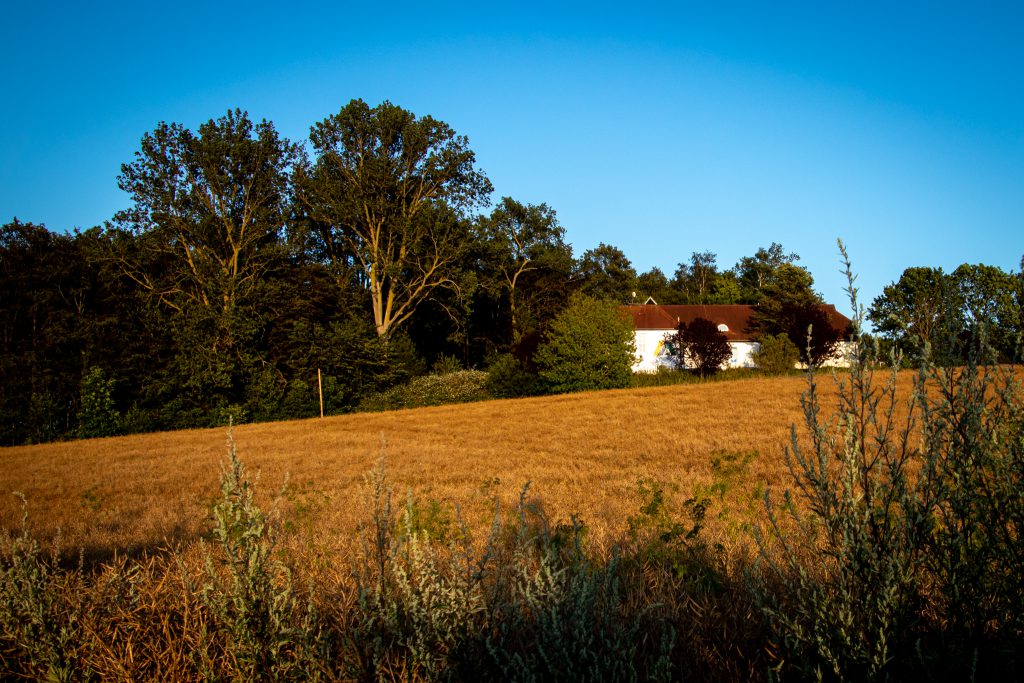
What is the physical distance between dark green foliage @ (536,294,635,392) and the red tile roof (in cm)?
2050

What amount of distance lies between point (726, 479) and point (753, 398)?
41.5 ft

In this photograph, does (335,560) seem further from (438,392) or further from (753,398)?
(438,392)

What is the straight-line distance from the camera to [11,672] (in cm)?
277

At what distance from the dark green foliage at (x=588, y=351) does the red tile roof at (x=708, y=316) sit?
2050 centimetres

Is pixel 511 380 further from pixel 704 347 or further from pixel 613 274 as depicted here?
pixel 613 274

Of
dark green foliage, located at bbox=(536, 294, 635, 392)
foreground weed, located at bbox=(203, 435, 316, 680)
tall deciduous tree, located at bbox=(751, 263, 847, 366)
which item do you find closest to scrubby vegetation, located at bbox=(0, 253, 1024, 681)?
foreground weed, located at bbox=(203, 435, 316, 680)

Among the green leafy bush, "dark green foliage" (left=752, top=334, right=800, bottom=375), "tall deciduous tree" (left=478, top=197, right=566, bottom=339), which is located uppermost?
"tall deciduous tree" (left=478, top=197, right=566, bottom=339)

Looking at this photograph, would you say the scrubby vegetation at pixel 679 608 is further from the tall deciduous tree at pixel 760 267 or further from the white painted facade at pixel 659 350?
the tall deciduous tree at pixel 760 267

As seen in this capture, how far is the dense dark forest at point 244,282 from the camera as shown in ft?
80.4

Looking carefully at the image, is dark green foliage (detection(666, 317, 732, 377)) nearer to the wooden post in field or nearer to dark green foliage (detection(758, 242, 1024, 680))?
the wooden post in field

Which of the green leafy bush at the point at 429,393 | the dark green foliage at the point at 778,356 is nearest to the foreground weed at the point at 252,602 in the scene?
the green leafy bush at the point at 429,393

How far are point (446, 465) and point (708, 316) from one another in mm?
45756

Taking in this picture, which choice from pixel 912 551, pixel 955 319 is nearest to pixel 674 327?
pixel 955 319

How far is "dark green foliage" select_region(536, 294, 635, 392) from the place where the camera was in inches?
1153
